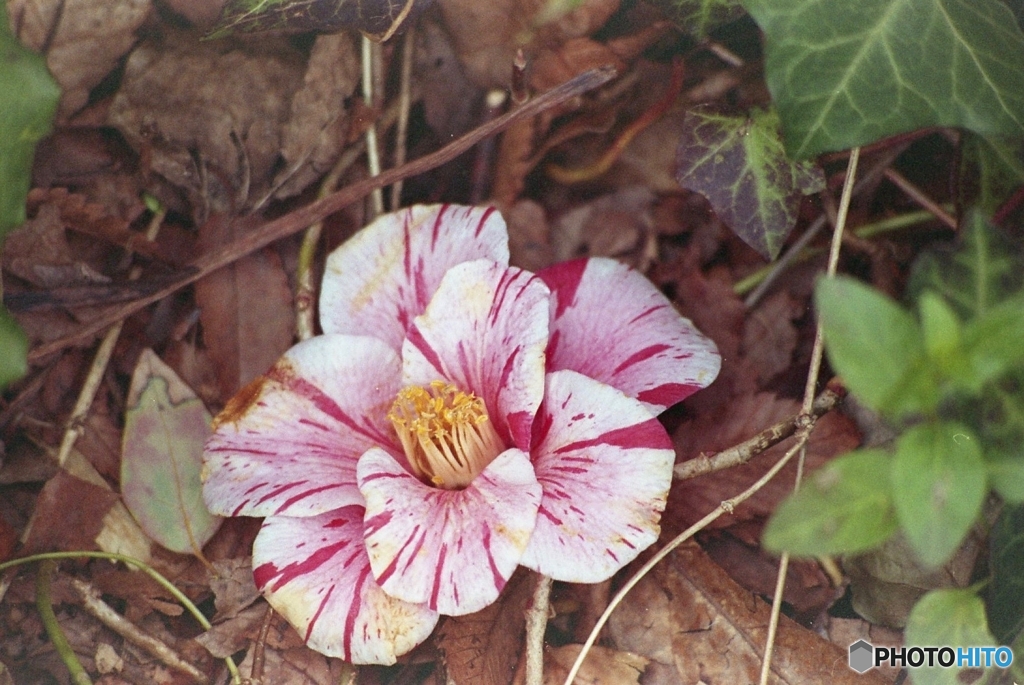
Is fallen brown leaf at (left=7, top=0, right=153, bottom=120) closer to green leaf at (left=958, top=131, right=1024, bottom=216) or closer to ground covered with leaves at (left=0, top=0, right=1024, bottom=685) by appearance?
ground covered with leaves at (left=0, top=0, right=1024, bottom=685)

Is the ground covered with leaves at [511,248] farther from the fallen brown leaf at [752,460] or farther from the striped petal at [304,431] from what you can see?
the striped petal at [304,431]

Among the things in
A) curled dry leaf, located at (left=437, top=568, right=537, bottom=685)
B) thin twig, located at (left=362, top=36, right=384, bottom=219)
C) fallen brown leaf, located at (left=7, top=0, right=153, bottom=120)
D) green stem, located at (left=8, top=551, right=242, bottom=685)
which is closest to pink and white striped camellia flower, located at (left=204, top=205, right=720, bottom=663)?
curled dry leaf, located at (left=437, top=568, right=537, bottom=685)

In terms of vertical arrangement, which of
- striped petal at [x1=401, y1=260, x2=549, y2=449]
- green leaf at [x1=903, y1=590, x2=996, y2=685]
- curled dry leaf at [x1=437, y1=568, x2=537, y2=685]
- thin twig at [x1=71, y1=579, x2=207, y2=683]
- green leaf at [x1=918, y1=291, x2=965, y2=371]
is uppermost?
green leaf at [x1=918, y1=291, x2=965, y2=371]

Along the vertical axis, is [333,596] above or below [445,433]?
below

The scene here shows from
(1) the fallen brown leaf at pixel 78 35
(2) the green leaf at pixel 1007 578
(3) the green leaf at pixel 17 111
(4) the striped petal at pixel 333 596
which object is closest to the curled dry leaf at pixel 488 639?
(4) the striped petal at pixel 333 596

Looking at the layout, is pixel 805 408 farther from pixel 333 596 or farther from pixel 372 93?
pixel 372 93

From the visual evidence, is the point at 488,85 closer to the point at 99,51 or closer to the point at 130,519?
the point at 99,51

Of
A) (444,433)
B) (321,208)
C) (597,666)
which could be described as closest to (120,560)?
(444,433)
